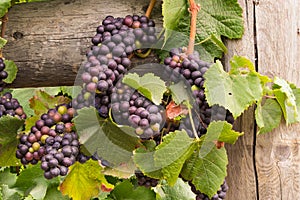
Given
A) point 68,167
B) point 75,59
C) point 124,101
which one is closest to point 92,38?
point 75,59

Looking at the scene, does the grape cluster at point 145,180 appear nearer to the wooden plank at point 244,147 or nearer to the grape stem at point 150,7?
the wooden plank at point 244,147

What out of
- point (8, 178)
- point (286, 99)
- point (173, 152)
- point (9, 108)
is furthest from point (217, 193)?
point (8, 178)

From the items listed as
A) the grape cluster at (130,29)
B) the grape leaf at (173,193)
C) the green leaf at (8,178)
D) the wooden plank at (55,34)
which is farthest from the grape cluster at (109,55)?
the green leaf at (8,178)

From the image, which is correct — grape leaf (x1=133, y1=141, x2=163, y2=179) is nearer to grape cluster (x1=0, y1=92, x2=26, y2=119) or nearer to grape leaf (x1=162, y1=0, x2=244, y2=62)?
grape leaf (x1=162, y1=0, x2=244, y2=62)

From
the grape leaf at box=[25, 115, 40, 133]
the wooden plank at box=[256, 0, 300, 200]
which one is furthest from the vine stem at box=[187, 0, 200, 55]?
the grape leaf at box=[25, 115, 40, 133]

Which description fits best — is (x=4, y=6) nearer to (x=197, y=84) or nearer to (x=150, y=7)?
(x=150, y=7)

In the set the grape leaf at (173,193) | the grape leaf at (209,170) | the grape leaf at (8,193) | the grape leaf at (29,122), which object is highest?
the grape leaf at (29,122)

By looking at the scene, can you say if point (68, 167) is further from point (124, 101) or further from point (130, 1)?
point (130, 1)
